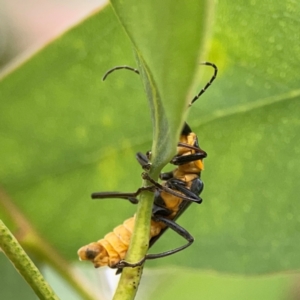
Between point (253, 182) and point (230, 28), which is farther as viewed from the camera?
point (253, 182)

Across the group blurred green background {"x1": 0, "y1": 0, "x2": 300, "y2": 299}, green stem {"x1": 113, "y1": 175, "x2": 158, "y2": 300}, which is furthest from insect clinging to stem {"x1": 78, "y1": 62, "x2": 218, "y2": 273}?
green stem {"x1": 113, "y1": 175, "x2": 158, "y2": 300}

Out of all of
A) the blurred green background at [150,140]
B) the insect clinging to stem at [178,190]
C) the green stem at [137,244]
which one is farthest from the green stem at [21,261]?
the blurred green background at [150,140]

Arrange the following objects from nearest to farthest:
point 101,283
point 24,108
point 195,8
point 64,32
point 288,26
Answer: point 195,8 → point 288,26 → point 64,32 → point 24,108 → point 101,283

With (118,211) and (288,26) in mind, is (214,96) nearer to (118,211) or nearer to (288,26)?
(288,26)

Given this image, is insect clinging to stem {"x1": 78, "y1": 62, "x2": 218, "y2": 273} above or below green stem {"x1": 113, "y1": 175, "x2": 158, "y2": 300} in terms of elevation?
below

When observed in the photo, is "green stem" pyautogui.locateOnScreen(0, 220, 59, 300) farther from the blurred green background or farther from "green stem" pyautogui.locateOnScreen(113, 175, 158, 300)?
the blurred green background

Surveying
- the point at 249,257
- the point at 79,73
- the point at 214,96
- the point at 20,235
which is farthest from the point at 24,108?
the point at 249,257

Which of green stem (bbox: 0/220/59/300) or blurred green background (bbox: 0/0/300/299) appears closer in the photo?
green stem (bbox: 0/220/59/300)
